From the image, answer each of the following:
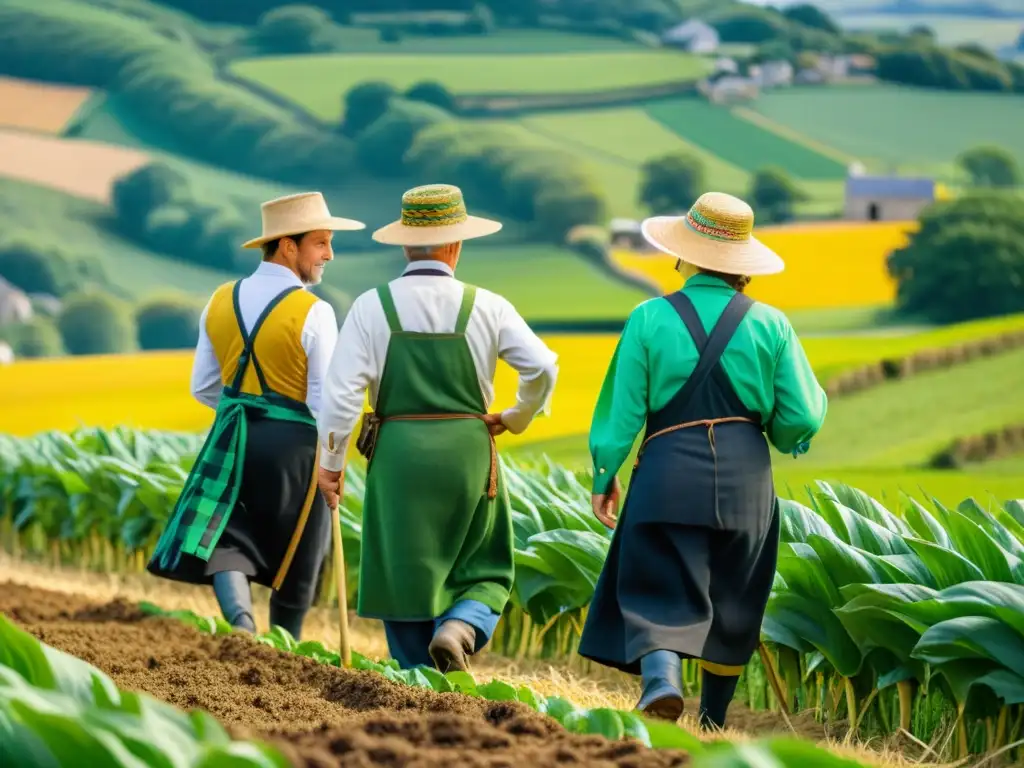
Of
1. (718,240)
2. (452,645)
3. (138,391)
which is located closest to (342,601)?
(452,645)

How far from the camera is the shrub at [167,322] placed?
90.4 feet

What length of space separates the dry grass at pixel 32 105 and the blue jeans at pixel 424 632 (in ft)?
89.7

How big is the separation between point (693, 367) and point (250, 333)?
76.0 inches

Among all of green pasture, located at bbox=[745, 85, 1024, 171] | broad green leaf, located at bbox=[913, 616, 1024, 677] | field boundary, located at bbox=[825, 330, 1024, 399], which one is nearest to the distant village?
green pasture, located at bbox=[745, 85, 1024, 171]

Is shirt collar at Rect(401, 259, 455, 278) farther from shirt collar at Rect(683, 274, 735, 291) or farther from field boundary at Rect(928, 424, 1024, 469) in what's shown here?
field boundary at Rect(928, 424, 1024, 469)

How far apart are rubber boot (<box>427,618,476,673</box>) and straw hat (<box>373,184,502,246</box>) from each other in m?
1.16

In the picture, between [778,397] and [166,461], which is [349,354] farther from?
[166,461]

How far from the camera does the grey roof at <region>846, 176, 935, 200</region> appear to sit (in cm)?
2784

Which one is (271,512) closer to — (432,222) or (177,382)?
(432,222)

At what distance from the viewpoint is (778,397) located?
5211 mm

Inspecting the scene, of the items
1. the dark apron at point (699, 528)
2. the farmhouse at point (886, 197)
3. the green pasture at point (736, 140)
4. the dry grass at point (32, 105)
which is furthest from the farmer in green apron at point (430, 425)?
the dry grass at point (32, 105)

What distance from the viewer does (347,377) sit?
5.56 meters

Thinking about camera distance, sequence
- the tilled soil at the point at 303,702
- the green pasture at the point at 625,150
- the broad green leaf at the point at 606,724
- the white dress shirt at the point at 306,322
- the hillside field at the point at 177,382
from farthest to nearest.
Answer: the green pasture at the point at 625,150
the hillside field at the point at 177,382
the white dress shirt at the point at 306,322
the broad green leaf at the point at 606,724
the tilled soil at the point at 303,702

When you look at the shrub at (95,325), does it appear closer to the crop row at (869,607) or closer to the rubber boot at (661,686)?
the crop row at (869,607)
